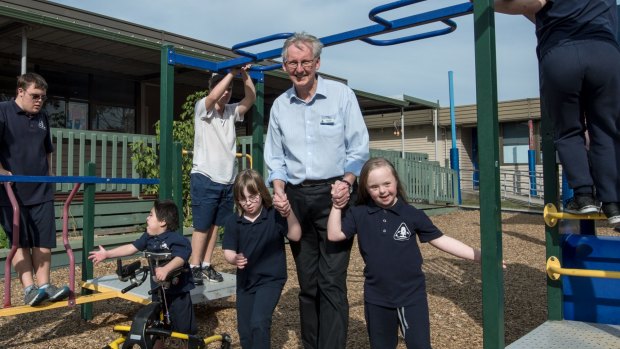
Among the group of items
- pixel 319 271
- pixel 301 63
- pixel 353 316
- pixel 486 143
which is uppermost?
pixel 301 63

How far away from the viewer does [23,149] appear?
3568 mm

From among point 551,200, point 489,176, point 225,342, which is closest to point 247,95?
point 225,342

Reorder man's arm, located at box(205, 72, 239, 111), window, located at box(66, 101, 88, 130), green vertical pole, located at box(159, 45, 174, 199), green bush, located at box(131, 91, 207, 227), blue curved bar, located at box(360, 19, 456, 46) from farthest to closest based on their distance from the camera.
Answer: window, located at box(66, 101, 88, 130) < green bush, located at box(131, 91, 207, 227) < green vertical pole, located at box(159, 45, 174, 199) < man's arm, located at box(205, 72, 239, 111) < blue curved bar, located at box(360, 19, 456, 46)

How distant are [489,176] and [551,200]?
1124 mm

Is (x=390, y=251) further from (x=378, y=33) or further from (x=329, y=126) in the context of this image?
(x=378, y=33)

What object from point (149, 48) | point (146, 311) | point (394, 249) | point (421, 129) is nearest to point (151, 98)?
point (149, 48)

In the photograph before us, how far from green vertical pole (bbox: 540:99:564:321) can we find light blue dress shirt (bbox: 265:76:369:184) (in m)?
1.04

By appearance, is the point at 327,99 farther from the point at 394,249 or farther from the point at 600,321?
the point at 600,321

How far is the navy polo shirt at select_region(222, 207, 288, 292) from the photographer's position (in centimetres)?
276

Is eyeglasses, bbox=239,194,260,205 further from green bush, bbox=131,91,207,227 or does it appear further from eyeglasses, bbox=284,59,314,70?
green bush, bbox=131,91,207,227

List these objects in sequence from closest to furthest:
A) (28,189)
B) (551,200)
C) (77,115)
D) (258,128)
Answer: (551,200) < (28,189) < (258,128) < (77,115)

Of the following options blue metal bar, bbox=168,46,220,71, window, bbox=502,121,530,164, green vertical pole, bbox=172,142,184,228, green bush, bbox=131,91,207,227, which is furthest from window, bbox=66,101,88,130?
window, bbox=502,121,530,164

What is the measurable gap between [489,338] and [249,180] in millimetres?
1370

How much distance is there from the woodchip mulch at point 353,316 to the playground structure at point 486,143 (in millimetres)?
895
